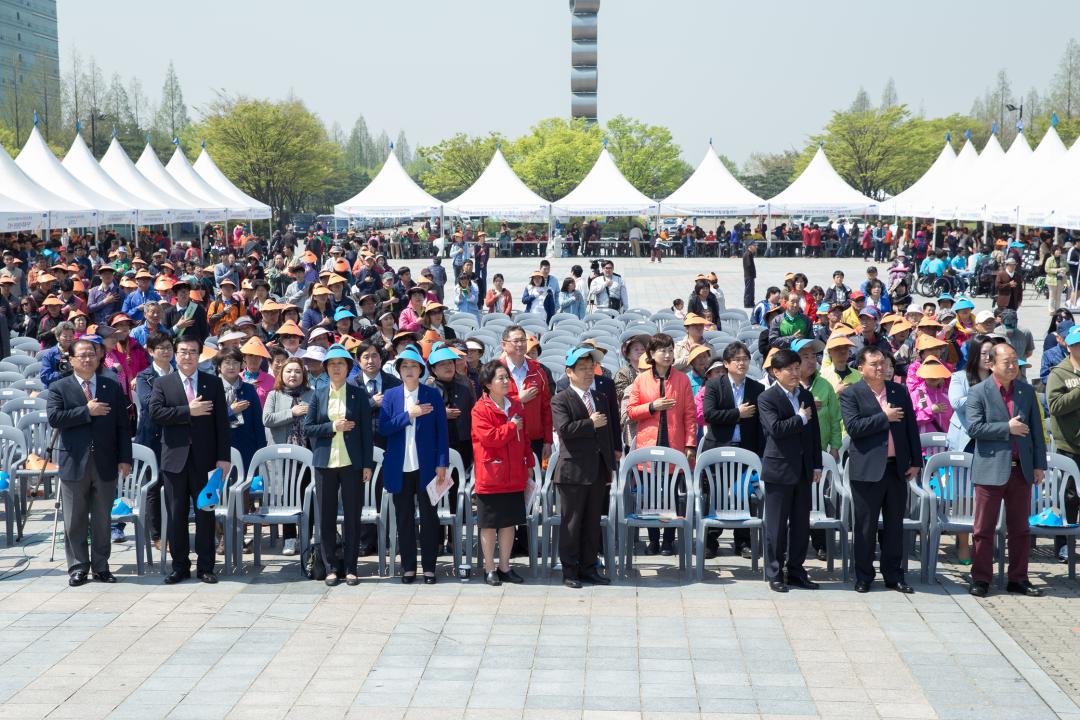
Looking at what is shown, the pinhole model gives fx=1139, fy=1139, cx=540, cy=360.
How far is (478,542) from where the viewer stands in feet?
28.9

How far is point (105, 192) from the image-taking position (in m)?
30.4

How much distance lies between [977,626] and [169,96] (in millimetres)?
106691

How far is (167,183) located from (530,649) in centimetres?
3328

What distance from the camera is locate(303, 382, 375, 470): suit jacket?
8078 mm

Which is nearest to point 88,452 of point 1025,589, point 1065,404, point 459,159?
point 1025,589

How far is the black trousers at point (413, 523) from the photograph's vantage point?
815cm

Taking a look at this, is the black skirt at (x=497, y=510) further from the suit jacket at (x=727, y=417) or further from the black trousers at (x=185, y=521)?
the black trousers at (x=185, y=521)

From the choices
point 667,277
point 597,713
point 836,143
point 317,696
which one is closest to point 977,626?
point 597,713

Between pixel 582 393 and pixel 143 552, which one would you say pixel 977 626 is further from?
pixel 143 552

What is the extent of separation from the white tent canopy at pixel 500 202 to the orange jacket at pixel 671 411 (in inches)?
1014

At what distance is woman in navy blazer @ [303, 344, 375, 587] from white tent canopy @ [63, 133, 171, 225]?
23965 mm

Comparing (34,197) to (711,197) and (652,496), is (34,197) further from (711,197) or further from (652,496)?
(711,197)

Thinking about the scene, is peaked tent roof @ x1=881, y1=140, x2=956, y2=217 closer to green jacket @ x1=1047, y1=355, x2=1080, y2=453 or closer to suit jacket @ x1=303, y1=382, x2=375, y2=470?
green jacket @ x1=1047, y1=355, x2=1080, y2=453

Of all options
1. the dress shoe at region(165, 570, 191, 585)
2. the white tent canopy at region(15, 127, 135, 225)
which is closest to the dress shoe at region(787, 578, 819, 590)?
the dress shoe at region(165, 570, 191, 585)
